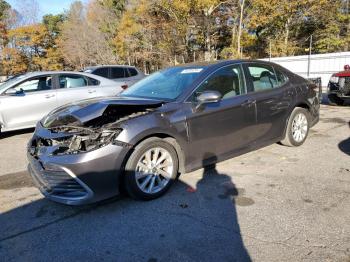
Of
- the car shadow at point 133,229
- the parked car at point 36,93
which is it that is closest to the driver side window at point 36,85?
the parked car at point 36,93

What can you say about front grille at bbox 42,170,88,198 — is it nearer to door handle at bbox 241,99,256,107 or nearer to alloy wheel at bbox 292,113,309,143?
door handle at bbox 241,99,256,107

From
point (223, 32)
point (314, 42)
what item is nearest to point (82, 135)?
point (223, 32)

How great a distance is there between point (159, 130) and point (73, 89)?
5.19m

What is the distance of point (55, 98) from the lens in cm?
806

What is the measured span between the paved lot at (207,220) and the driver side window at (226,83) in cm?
109

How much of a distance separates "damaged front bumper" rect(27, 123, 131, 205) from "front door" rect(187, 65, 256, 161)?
1029mm

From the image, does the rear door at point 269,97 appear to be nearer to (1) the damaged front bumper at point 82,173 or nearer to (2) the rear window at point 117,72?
(1) the damaged front bumper at point 82,173

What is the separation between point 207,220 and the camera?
3.38 m

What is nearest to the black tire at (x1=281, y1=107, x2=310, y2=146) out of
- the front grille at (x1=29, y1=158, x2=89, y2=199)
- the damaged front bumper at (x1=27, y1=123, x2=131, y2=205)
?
the damaged front bumper at (x1=27, y1=123, x2=131, y2=205)

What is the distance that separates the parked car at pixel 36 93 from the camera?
7570 mm

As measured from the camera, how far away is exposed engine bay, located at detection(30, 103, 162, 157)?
3533 millimetres

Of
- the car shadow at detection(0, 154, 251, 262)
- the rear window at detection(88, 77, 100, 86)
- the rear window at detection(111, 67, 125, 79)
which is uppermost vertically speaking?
the rear window at detection(111, 67, 125, 79)

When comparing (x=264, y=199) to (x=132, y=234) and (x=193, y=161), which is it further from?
(x=132, y=234)

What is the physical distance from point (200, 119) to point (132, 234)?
167cm
